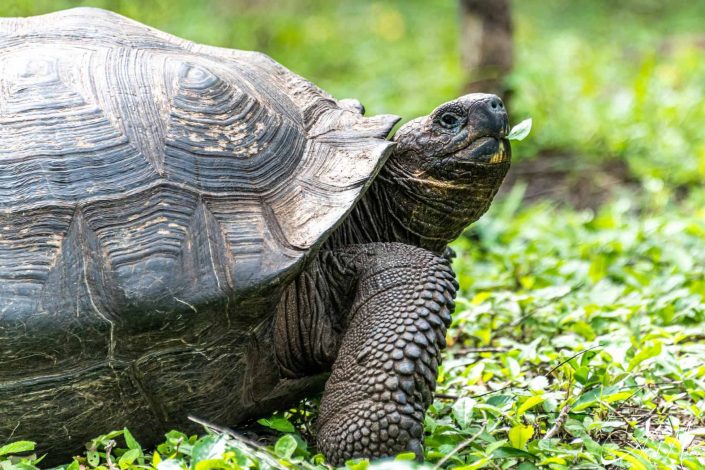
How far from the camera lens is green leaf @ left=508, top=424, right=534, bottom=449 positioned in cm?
281

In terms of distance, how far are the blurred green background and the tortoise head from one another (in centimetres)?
360

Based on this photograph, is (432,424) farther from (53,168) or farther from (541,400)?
(53,168)

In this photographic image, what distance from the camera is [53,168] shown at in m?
2.79

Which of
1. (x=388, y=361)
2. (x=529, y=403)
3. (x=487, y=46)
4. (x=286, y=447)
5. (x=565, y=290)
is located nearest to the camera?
(x=286, y=447)

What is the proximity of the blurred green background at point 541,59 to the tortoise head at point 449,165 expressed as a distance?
142 inches

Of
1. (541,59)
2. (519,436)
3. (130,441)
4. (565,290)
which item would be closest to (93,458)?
(130,441)

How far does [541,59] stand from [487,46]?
115 inches

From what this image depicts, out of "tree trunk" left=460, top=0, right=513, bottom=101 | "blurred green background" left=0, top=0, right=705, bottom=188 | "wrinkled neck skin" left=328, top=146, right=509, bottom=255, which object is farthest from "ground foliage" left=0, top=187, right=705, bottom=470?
"tree trunk" left=460, top=0, right=513, bottom=101

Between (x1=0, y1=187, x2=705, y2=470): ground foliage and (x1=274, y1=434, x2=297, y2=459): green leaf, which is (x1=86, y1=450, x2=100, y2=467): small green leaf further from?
(x1=274, y1=434, x2=297, y2=459): green leaf

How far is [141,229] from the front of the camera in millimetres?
2768

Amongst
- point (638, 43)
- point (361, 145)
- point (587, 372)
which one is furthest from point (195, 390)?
point (638, 43)

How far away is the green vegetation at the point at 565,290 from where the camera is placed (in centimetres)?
289

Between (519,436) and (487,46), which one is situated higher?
(487,46)

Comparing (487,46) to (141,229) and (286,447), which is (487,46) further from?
(286,447)
